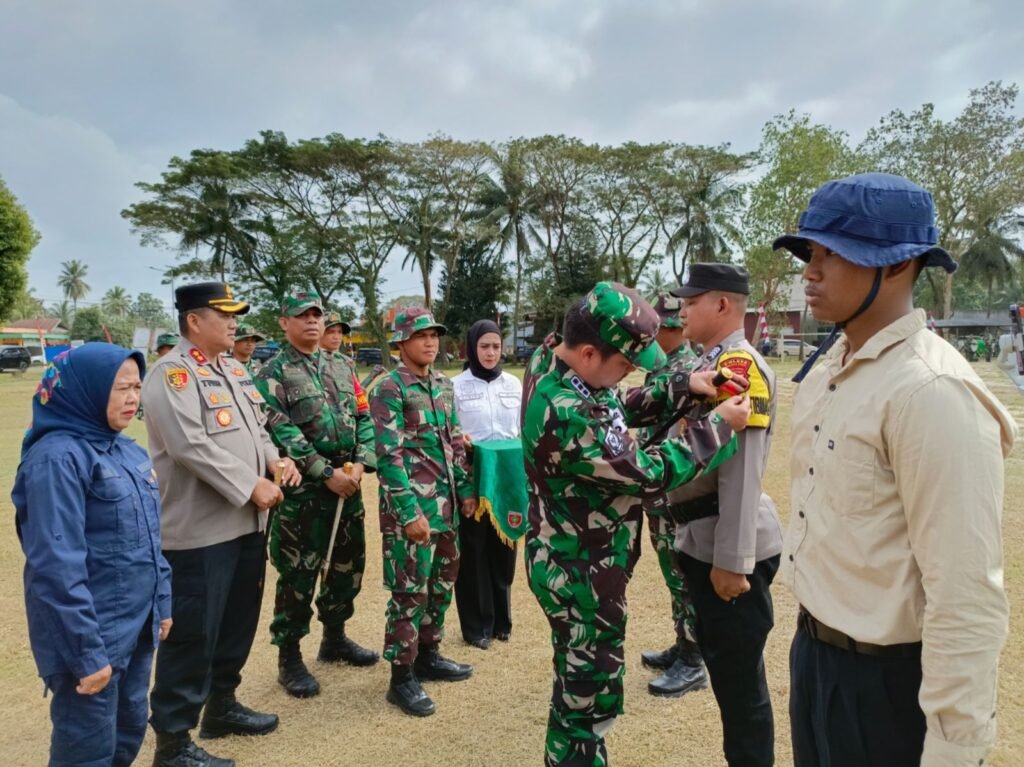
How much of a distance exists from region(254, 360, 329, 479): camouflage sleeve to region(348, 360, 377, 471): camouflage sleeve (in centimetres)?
31

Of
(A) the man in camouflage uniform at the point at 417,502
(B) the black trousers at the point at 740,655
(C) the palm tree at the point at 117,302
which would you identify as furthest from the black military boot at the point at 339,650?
(C) the palm tree at the point at 117,302

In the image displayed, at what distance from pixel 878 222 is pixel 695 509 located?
1294 millimetres

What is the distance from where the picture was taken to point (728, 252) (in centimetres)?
3747

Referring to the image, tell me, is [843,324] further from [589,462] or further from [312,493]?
[312,493]

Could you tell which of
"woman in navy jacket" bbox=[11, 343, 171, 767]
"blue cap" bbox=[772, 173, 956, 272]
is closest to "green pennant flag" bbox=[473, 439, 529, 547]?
"woman in navy jacket" bbox=[11, 343, 171, 767]

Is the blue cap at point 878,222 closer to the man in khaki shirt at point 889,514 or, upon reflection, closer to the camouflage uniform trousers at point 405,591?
the man in khaki shirt at point 889,514

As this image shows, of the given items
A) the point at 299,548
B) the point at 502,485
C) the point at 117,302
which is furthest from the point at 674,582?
the point at 117,302

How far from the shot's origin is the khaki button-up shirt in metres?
1.16

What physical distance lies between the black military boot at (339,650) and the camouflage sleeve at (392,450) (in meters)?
1.03

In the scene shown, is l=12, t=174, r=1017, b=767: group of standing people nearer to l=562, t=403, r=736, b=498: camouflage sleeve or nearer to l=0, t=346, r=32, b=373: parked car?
l=562, t=403, r=736, b=498: camouflage sleeve

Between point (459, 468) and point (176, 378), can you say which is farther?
point (459, 468)

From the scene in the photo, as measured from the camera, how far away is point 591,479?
2029mm

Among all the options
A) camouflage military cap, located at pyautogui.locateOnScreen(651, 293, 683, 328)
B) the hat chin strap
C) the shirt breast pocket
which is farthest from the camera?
camouflage military cap, located at pyautogui.locateOnScreen(651, 293, 683, 328)

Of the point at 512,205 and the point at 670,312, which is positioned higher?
the point at 512,205
